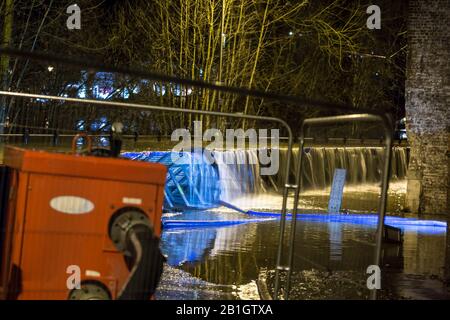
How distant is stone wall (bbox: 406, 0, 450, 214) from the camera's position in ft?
61.5

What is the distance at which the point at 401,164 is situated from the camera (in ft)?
93.0

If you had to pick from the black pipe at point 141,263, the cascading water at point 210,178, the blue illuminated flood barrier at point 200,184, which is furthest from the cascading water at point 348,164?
the black pipe at point 141,263

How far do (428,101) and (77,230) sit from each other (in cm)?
1523

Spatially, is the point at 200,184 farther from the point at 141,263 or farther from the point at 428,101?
the point at 428,101

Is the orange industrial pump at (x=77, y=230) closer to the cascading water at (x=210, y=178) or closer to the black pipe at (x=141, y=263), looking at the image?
the black pipe at (x=141, y=263)

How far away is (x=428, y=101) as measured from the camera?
1897 cm

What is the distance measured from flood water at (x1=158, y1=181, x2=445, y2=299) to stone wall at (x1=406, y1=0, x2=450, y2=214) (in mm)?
2400

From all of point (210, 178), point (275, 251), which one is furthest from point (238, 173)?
point (275, 251)

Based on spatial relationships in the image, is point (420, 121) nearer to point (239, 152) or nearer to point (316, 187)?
point (316, 187)

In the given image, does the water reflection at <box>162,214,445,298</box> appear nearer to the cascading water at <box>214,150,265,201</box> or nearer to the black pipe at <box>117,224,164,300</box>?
the cascading water at <box>214,150,265,201</box>

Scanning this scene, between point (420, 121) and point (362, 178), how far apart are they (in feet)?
16.3

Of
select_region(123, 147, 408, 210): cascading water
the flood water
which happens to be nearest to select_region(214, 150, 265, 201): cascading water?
select_region(123, 147, 408, 210): cascading water
